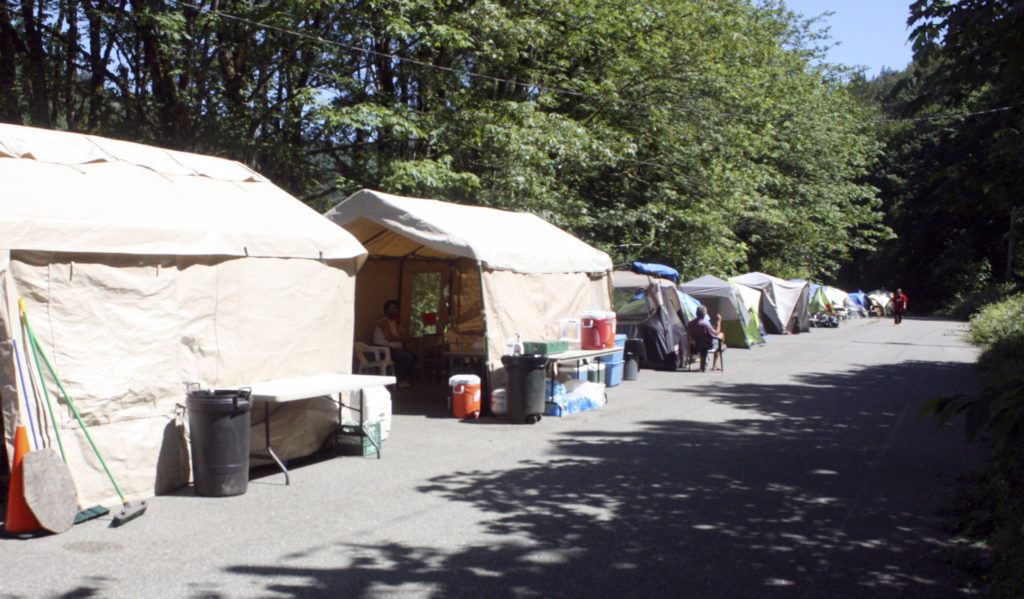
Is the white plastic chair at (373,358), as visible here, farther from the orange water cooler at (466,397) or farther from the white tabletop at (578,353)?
the white tabletop at (578,353)

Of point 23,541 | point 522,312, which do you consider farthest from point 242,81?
point 23,541

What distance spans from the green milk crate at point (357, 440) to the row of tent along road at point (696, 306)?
10.7 metres

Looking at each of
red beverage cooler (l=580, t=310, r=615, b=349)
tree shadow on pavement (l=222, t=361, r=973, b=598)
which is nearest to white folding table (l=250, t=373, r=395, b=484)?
tree shadow on pavement (l=222, t=361, r=973, b=598)

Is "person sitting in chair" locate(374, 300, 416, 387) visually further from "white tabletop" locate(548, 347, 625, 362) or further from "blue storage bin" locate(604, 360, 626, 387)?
"blue storage bin" locate(604, 360, 626, 387)

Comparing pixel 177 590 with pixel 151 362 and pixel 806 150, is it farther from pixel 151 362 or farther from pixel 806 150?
pixel 806 150

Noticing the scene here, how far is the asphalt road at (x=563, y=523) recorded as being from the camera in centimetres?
580

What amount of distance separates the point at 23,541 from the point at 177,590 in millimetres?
1785

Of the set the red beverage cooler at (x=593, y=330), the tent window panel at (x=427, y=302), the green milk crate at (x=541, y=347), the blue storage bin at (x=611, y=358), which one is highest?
the tent window panel at (x=427, y=302)

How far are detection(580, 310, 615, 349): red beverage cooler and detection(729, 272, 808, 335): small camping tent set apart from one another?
672 inches

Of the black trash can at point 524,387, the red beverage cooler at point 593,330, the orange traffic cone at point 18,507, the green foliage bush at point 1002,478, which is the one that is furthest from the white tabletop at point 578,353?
the orange traffic cone at point 18,507

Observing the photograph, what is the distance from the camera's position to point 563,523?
7.21m

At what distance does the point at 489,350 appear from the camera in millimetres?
12977

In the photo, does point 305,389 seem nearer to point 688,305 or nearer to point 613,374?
point 613,374

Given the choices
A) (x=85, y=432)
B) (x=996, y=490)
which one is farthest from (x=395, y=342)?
(x=996, y=490)
